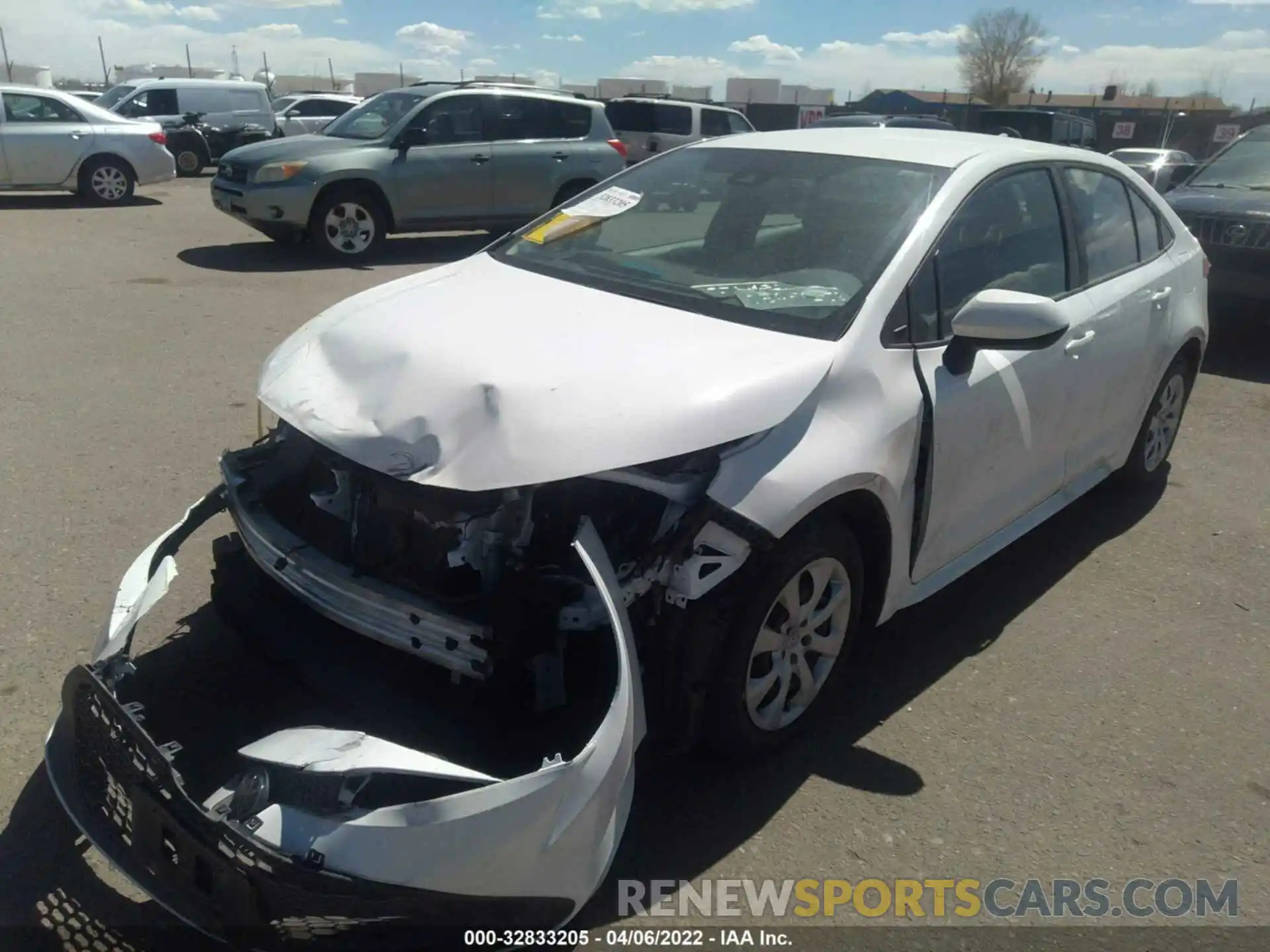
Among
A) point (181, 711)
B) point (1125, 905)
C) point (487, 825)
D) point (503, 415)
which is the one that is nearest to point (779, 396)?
point (503, 415)

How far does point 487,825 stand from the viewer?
6.82ft

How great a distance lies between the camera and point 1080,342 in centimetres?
385

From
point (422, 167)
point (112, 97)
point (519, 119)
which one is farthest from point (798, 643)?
→ point (112, 97)

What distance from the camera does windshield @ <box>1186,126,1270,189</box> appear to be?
9.12 meters

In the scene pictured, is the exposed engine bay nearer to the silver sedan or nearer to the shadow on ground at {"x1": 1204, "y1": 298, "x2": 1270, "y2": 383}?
the shadow on ground at {"x1": 1204, "y1": 298, "x2": 1270, "y2": 383}

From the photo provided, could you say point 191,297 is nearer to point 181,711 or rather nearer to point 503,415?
point 181,711

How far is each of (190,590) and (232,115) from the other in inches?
739

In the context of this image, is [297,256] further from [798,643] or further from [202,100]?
[202,100]

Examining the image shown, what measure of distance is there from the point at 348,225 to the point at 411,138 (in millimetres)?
1182

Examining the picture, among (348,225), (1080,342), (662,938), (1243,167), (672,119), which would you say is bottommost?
(662,938)

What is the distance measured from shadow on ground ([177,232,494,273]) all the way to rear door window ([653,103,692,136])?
8.12 m

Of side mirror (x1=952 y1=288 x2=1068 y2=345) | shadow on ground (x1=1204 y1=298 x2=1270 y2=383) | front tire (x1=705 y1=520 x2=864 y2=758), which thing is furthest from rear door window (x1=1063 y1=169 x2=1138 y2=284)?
shadow on ground (x1=1204 y1=298 x2=1270 y2=383)

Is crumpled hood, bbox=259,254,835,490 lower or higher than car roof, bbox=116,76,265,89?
lower

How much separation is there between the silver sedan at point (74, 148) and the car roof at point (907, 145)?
1276cm
